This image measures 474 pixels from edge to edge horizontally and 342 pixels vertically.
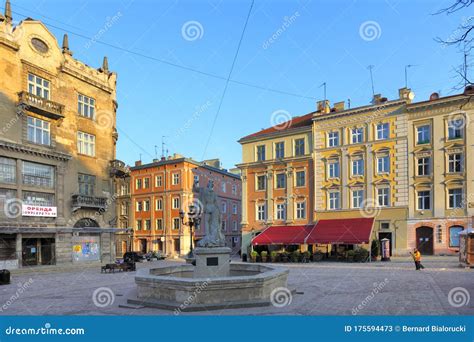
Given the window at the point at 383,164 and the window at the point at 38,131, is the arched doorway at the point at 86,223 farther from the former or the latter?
the window at the point at 383,164

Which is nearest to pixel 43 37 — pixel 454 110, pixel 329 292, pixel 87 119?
pixel 87 119

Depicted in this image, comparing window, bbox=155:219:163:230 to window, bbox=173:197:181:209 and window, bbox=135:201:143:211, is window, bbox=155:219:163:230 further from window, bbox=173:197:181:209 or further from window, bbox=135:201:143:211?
window, bbox=135:201:143:211

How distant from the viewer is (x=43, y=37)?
3388cm

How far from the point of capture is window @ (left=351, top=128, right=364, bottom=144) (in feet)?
135

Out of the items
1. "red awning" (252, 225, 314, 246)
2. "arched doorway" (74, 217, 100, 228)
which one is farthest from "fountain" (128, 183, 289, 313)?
"red awning" (252, 225, 314, 246)

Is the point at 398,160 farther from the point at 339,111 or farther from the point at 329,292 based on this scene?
the point at 329,292

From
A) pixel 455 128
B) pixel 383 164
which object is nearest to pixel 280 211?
pixel 383 164

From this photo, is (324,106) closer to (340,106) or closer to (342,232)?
(340,106)

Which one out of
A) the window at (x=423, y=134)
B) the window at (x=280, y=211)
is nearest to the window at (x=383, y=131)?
the window at (x=423, y=134)

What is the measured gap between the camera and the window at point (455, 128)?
35.8 meters

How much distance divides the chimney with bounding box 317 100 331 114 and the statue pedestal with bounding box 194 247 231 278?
31.0 metres

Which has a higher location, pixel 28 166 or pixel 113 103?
pixel 113 103

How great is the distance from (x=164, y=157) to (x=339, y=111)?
1241 inches

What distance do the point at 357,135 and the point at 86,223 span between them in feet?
86.0
